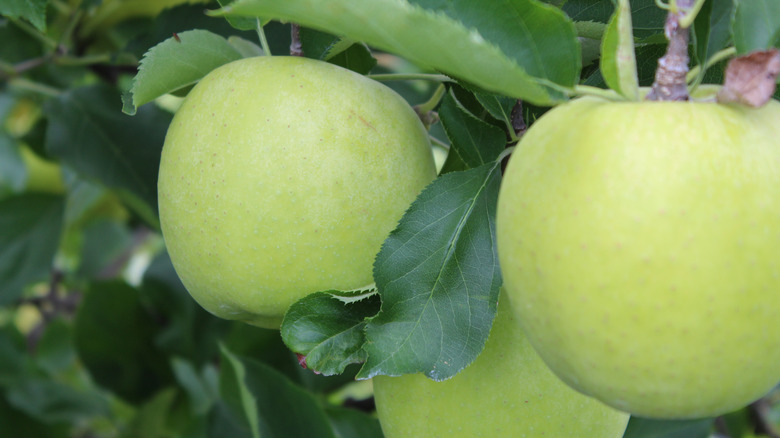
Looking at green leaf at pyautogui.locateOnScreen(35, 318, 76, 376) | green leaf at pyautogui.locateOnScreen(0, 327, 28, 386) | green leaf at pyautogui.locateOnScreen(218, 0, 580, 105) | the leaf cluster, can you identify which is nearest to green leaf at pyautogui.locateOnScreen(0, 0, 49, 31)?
the leaf cluster

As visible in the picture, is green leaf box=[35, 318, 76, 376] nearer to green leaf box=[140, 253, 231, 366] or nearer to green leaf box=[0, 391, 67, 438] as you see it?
green leaf box=[0, 391, 67, 438]

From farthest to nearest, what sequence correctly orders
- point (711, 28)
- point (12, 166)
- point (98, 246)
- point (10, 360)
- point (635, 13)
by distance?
1. point (98, 246)
2. point (12, 166)
3. point (10, 360)
4. point (635, 13)
5. point (711, 28)

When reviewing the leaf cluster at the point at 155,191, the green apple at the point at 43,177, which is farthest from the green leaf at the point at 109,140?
the green apple at the point at 43,177

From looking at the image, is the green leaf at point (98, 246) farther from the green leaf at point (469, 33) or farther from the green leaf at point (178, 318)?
the green leaf at point (469, 33)

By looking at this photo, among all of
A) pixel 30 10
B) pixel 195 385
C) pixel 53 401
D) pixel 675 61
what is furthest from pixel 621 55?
pixel 53 401

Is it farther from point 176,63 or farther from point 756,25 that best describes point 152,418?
point 756,25
